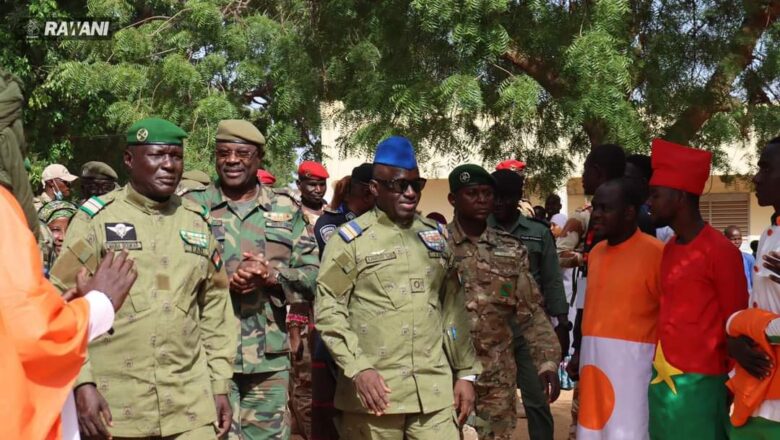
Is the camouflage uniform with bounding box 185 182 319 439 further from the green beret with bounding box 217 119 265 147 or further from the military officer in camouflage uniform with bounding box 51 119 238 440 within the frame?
the military officer in camouflage uniform with bounding box 51 119 238 440

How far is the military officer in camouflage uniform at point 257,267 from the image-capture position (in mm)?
5500

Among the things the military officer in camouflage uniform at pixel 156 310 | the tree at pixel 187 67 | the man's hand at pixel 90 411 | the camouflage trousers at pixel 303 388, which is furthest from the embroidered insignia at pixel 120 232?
the tree at pixel 187 67

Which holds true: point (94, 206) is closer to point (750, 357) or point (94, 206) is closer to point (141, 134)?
point (141, 134)

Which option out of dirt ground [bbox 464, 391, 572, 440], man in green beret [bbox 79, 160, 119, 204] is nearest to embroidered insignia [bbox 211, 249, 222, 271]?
man in green beret [bbox 79, 160, 119, 204]

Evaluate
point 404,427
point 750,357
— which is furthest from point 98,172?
point 750,357

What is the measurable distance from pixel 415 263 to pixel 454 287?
1.12ft

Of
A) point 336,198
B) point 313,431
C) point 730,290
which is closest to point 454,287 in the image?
point 730,290

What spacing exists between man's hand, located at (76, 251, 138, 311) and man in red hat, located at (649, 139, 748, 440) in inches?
114

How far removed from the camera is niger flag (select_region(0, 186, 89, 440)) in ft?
9.73

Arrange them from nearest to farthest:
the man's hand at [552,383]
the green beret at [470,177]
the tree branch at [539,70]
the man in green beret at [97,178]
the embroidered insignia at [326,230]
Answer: the man's hand at [552,383] < the green beret at [470,177] < the embroidered insignia at [326,230] < the man in green beret at [97,178] < the tree branch at [539,70]

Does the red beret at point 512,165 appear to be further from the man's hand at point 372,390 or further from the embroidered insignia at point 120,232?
the embroidered insignia at point 120,232

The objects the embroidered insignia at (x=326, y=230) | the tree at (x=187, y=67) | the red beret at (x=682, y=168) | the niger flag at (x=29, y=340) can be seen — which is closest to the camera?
the niger flag at (x=29, y=340)

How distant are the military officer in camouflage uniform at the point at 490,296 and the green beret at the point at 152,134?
7.73ft

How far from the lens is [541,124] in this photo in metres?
9.59
